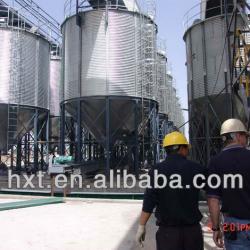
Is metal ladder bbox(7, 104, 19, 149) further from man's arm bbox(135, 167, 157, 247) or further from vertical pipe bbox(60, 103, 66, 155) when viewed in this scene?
man's arm bbox(135, 167, 157, 247)

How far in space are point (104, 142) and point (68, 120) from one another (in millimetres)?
9401

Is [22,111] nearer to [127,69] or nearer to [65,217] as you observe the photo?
[127,69]

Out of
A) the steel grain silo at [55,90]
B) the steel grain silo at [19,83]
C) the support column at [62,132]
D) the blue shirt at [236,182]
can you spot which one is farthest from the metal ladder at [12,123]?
the blue shirt at [236,182]

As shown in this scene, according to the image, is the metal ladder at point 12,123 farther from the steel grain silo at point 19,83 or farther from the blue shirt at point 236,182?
the blue shirt at point 236,182

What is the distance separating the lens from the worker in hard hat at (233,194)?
3.60 metres

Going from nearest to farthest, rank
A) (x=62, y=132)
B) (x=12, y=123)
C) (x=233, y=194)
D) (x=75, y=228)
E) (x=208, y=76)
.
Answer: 1. (x=233, y=194)
2. (x=75, y=228)
3. (x=208, y=76)
4. (x=62, y=132)
5. (x=12, y=123)

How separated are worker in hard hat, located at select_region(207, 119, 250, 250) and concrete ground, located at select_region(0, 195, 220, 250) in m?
3.11

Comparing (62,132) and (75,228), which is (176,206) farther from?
(62,132)

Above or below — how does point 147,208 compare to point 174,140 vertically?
below

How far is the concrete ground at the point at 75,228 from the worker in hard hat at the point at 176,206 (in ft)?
9.90

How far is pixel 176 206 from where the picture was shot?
385cm

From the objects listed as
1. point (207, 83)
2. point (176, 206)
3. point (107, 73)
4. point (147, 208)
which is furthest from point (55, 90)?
point (176, 206)

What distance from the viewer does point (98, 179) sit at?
61.8ft

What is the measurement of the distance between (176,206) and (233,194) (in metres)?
0.55
